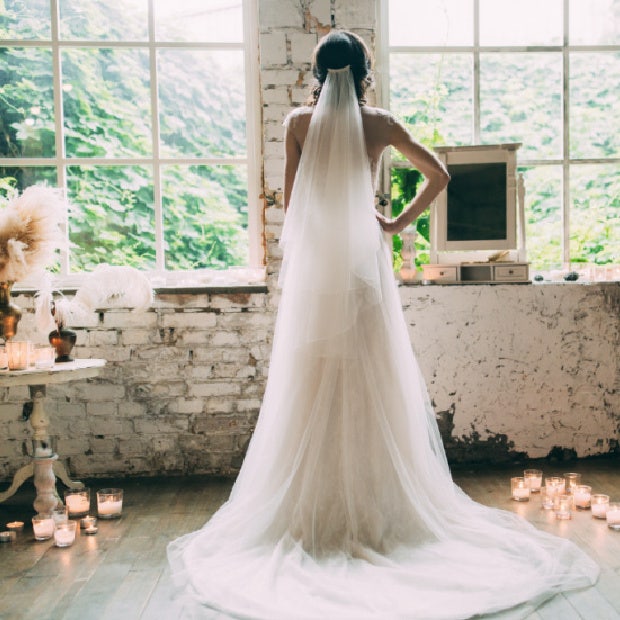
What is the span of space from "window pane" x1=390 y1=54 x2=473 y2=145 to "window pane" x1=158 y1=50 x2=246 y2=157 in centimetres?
87

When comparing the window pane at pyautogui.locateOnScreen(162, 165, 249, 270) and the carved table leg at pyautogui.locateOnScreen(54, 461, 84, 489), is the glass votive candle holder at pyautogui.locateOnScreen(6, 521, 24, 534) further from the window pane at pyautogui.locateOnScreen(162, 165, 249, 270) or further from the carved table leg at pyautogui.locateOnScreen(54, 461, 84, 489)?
the window pane at pyautogui.locateOnScreen(162, 165, 249, 270)

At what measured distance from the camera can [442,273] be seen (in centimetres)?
369

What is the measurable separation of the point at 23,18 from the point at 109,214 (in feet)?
3.64

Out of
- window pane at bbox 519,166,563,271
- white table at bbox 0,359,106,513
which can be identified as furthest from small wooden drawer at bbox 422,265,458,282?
white table at bbox 0,359,106,513

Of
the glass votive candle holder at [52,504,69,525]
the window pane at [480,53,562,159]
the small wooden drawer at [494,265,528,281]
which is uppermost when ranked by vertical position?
the window pane at [480,53,562,159]

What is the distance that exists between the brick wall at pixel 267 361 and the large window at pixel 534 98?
13.7 inches

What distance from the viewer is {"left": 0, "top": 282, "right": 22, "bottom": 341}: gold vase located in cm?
301

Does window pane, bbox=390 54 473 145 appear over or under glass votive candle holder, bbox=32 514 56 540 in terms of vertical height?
over

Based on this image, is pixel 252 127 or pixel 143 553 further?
pixel 252 127

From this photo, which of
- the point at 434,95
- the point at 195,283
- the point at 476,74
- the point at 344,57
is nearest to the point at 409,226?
the point at 434,95

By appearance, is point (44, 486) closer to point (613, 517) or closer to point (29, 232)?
point (29, 232)

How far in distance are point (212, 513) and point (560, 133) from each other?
2.79m

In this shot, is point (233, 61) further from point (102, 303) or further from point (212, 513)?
point (212, 513)

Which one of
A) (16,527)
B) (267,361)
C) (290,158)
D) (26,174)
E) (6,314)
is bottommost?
(16,527)
